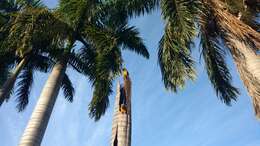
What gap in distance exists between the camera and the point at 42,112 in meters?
8.55

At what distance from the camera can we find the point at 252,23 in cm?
732

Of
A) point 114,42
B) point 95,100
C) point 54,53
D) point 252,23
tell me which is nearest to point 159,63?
point 114,42

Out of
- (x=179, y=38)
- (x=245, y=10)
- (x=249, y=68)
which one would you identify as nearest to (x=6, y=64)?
(x=179, y=38)

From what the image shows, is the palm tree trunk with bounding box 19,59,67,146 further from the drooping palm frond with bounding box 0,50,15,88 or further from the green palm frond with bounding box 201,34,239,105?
the green palm frond with bounding box 201,34,239,105

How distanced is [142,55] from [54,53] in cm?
379

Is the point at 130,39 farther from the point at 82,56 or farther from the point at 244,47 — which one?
the point at 244,47

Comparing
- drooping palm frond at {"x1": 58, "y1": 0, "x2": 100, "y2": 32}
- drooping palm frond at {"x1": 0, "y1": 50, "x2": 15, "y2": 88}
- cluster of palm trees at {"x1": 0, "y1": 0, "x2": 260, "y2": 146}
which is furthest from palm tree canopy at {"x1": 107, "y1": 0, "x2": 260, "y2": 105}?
drooping palm frond at {"x1": 0, "y1": 50, "x2": 15, "y2": 88}

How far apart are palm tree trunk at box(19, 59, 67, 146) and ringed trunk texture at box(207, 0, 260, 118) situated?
5505mm

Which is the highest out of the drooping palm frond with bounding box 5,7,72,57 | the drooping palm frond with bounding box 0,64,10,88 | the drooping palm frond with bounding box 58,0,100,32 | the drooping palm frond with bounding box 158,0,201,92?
the drooping palm frond with bounding box 58,0,100,32

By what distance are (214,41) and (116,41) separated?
3.63 meters

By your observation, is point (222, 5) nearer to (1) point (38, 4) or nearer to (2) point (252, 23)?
(2) point (252, 23)

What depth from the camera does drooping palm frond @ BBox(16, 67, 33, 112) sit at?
1415 cm

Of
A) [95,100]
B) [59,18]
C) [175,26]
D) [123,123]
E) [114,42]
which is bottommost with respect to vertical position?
[123,123]

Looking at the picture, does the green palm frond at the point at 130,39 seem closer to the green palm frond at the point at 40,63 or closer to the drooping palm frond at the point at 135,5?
the drooping palm frond at the point at 135,5
